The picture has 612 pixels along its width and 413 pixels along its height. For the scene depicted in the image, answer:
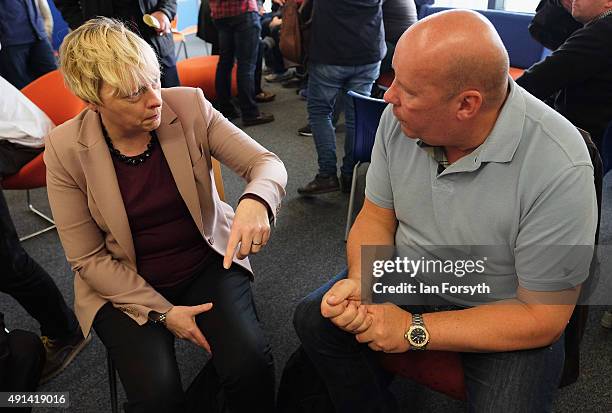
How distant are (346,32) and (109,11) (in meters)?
1.20

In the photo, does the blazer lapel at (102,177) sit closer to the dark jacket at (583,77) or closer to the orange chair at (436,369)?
the orange chair at (436,369)

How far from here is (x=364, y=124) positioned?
6.81 feet

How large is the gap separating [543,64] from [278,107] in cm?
289

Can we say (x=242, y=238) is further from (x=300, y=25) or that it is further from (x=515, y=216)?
(x=300, y=25)

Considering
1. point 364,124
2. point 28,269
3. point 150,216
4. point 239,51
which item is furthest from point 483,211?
point 239,51

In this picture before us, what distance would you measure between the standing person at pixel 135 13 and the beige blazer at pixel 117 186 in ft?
3.92

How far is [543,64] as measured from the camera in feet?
6.47

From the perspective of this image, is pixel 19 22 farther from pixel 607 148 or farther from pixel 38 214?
pixel 607 148

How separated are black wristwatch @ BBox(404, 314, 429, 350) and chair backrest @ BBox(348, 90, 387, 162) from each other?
975 mm

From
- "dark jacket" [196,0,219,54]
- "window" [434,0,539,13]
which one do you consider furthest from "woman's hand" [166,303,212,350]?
"window" [434,0,539,13]

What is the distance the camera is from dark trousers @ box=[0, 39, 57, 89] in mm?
3299

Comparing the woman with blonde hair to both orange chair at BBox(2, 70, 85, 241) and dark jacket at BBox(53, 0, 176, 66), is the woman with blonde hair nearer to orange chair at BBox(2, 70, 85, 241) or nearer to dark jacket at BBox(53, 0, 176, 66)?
orange chair at BBox(2, 70, 85, 241)

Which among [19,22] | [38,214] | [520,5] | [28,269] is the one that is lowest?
[38,214]

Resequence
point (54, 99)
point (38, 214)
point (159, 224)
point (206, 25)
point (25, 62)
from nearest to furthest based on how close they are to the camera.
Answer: point (159, 224), point (54, 99), point (38, 214), point (25, 62), point (206, 25)
